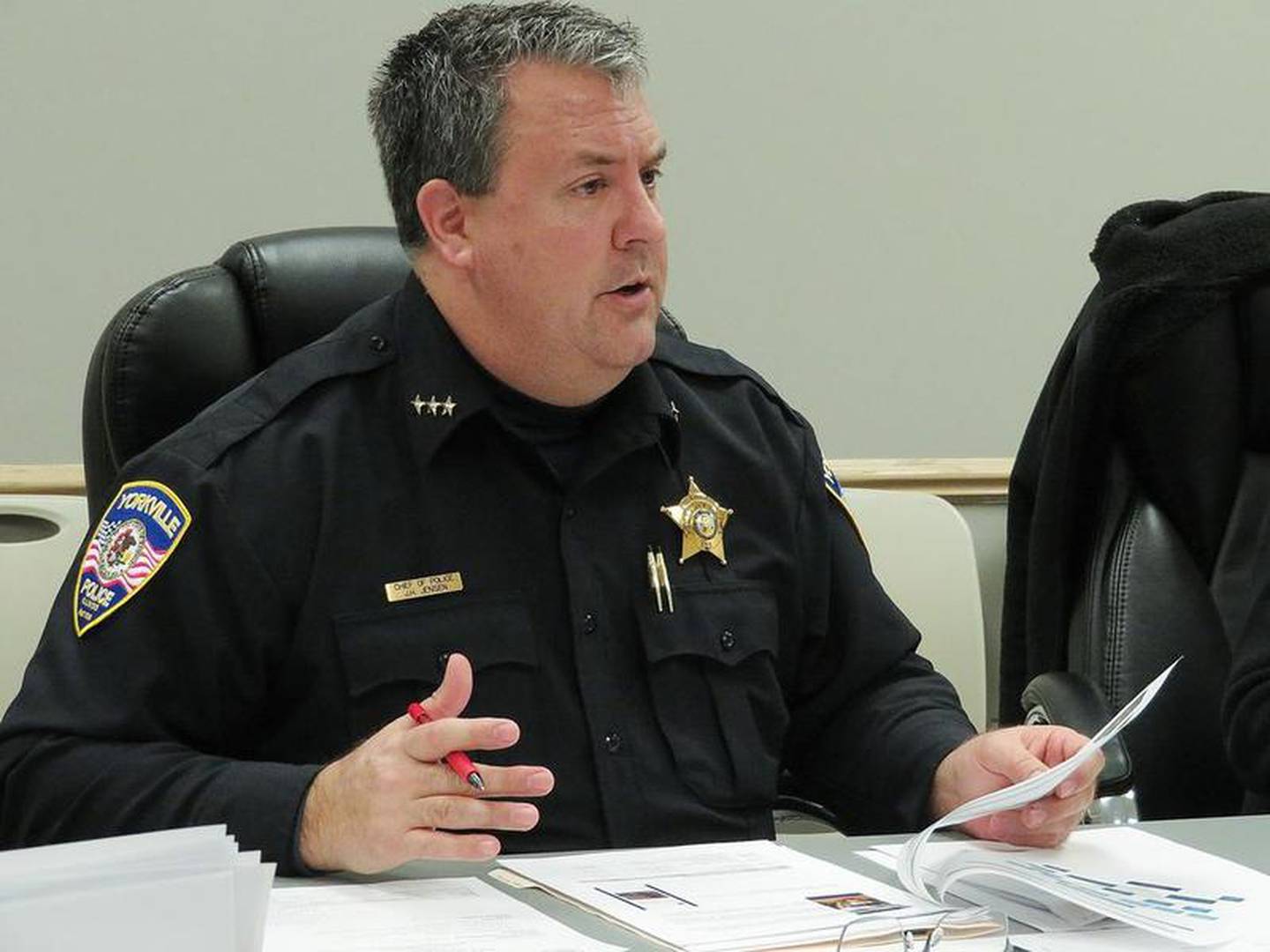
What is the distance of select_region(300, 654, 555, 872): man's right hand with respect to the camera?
137 cm

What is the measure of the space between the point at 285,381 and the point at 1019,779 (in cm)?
79

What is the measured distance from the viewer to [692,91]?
3.05 m

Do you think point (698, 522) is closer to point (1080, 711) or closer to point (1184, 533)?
point (1080, 711)

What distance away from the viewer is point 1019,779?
5.43 ft

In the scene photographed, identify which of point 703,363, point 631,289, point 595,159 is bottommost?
point 703,363

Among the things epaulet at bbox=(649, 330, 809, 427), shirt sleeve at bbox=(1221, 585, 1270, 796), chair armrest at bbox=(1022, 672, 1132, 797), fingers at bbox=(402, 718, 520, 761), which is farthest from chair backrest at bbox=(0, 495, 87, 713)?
shirt sleeve at bbox=(1221, 585, 1270, 796)

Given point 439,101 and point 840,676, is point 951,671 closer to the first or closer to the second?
point 840,676

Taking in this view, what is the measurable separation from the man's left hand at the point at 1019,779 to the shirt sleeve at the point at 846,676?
13 centimetres

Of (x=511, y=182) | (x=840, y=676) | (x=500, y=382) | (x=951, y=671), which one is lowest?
(x=951, y=671)

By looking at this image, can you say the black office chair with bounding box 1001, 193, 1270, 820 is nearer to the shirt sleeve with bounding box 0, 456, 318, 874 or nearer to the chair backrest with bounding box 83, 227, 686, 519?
the chair backrest with bounding box 83, 227, 686, 519

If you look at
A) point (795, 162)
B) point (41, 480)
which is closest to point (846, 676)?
point (795, 162)

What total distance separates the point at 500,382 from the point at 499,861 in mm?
585

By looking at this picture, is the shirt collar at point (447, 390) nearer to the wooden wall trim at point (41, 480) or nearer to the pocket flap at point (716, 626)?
the pocket flap at point (716, 626)

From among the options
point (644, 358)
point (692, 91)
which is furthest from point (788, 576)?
point (692, 91)
